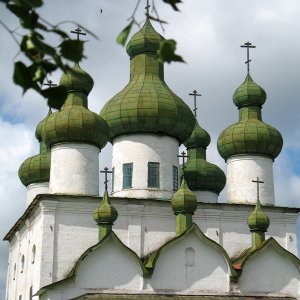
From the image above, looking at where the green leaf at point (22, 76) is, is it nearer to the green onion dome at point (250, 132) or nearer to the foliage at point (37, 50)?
the foliage at point (37, 50)

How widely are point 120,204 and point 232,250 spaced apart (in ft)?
10.6

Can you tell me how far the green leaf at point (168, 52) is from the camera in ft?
9.68

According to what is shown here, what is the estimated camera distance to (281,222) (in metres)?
20.5

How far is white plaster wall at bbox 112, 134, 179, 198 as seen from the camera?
19.8m

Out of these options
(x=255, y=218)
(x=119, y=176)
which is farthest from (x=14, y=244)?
(x=255, y=218)

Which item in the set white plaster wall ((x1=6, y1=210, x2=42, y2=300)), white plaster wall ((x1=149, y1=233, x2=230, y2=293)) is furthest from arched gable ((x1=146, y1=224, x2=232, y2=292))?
white plaster wall ((x1=6, y1=210, x2=42, y2=300))

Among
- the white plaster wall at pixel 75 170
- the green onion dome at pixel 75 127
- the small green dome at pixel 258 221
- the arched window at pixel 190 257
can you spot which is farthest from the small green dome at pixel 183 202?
the green onion dome at pixel 75 127

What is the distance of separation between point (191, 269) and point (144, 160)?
346 centimetres

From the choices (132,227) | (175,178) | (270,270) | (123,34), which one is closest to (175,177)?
(175,178)

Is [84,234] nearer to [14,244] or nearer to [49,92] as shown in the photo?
[14,244]

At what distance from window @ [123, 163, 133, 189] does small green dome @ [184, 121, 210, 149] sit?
502 cm

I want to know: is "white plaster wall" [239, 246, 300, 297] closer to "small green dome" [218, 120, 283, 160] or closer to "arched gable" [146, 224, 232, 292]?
"arched gable" [146, 224, 232, 292]

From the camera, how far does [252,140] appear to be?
69.6ft

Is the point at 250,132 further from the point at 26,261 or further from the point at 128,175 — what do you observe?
the point at 26,261
